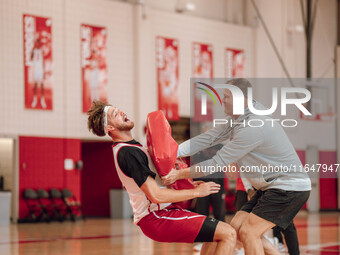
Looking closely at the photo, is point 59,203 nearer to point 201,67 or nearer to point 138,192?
point 201,67

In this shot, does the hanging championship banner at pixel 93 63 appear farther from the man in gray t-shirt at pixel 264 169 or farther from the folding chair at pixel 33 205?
the man in gray t-shirt at pixel 264 169

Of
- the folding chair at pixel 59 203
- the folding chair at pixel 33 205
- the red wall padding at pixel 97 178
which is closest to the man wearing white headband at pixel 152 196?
the folding chair at pixel 33 205

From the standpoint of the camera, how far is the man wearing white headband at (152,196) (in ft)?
15.2

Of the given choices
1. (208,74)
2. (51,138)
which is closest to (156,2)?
(208,74)

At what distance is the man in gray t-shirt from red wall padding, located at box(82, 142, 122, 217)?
1442 cm

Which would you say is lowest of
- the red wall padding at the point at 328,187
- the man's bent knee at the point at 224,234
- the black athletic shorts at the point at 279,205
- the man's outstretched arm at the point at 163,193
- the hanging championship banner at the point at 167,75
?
the red wall padding at the point at 328,187

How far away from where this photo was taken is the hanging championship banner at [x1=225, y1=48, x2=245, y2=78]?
A: 20.9 metres

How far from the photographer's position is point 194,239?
4703mm

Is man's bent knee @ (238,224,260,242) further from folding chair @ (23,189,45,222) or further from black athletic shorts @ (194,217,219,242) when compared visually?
folding chair @ (23,189,45,222)

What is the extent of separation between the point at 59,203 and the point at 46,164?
3.98ft

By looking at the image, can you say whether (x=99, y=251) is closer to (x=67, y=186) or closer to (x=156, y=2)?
(x=67, y=186)

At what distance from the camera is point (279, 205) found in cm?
512

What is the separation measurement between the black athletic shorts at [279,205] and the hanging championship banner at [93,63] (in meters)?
13.0

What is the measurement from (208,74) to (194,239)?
15.9 m
